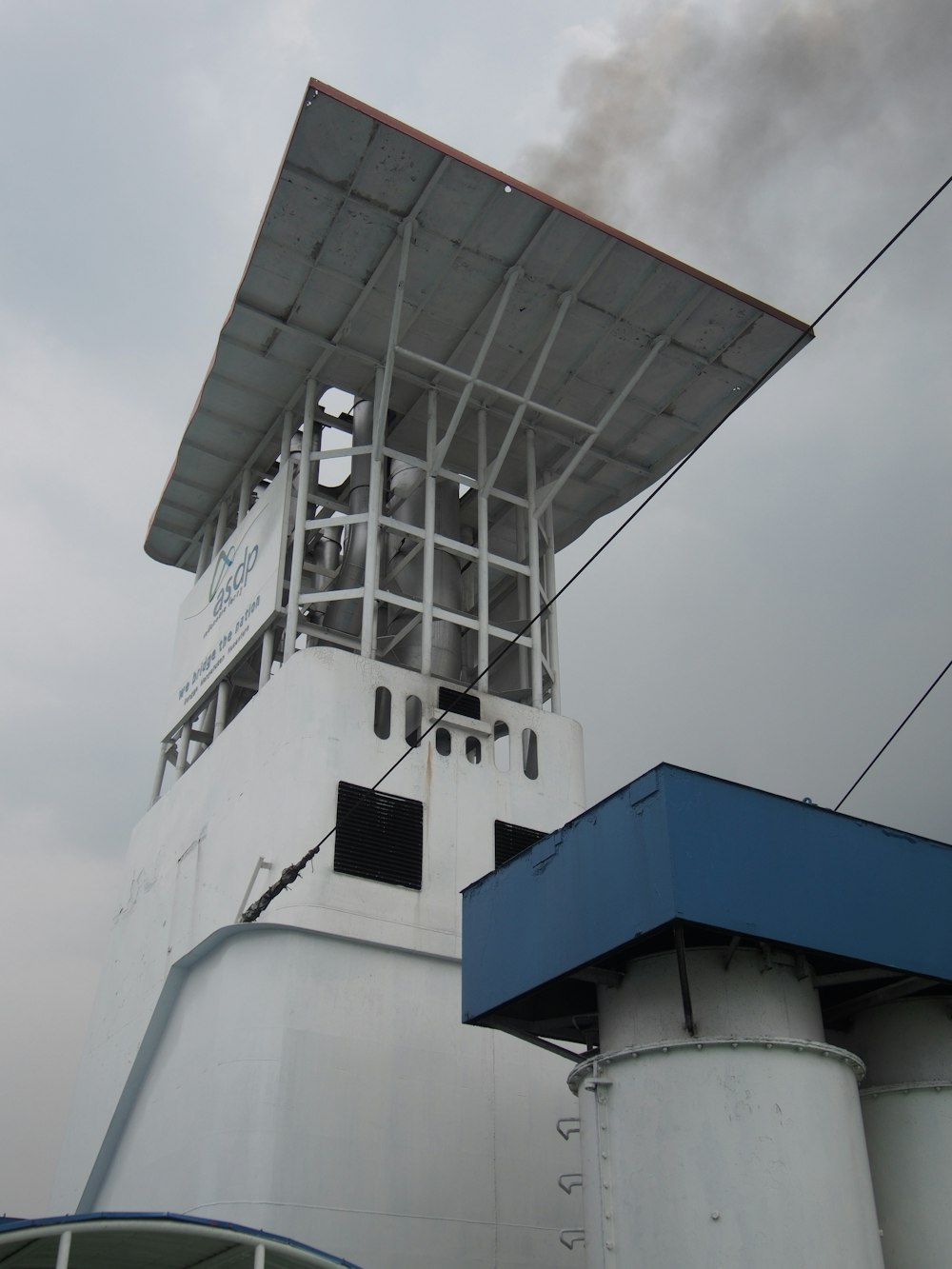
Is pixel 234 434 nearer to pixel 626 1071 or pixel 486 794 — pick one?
pixel 486 794

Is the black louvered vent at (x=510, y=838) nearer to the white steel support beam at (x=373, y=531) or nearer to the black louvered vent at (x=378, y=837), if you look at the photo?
the black louvered vent at (x=378, y=837)

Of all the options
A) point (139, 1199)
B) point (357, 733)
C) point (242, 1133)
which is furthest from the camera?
point (357, 733)

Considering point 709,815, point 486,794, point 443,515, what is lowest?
point 709,815

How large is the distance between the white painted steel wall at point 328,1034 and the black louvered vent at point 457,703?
0.29 m

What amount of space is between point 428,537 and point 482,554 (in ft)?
4.90

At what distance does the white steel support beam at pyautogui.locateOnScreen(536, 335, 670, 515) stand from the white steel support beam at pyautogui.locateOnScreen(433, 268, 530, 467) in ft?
10.0

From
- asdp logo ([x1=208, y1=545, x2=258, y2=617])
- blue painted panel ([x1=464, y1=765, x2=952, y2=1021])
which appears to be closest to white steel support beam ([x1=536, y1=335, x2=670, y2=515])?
asdp logo ([x1=208, y1=545, x2=258, y2=617])

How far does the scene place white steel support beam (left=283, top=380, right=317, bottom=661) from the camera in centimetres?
2756

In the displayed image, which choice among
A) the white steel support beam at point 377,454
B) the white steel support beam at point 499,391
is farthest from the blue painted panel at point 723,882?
the white steel support beam at point 499,391

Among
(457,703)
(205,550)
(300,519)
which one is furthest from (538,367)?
(205,550)

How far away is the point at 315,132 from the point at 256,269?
3.75 m

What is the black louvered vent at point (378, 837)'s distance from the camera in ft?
77.9

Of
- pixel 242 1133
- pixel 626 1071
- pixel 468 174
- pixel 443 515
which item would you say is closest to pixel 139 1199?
pixel 242 1133

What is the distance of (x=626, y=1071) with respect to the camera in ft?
53.8
